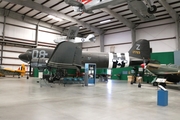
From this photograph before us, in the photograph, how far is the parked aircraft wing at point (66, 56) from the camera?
9.27 meters

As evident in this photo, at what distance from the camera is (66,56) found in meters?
9.50

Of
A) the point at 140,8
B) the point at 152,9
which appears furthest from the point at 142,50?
the point at 140,8

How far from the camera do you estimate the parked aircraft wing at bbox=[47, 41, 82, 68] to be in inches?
365

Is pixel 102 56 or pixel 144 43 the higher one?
pixel 144 43

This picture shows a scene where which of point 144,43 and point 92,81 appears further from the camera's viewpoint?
point 144,43

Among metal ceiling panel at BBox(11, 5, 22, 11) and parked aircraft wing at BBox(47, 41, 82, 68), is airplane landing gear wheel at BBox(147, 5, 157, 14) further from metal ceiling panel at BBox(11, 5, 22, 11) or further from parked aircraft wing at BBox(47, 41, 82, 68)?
metal ceiling panel at BBox(11, 5, 22, 11)

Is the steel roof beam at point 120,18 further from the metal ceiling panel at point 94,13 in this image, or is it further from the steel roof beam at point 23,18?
the steel roof beam at point 23,18

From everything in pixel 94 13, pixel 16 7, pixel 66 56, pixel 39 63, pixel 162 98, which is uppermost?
pixel 16 7

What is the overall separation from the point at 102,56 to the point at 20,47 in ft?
47.1

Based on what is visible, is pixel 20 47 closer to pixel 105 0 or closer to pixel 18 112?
pixel 105 0

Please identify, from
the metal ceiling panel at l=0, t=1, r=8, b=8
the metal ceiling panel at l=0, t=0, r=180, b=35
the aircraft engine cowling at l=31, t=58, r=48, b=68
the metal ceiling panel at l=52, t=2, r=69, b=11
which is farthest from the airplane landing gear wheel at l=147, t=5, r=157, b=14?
the metal ceiling panel at l=0, t=1, r=8, b=8

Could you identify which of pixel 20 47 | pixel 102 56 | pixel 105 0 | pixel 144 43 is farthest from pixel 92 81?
pixel 20 47

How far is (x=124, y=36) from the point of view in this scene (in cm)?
2325

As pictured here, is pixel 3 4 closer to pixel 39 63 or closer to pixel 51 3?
pixel 51 3
